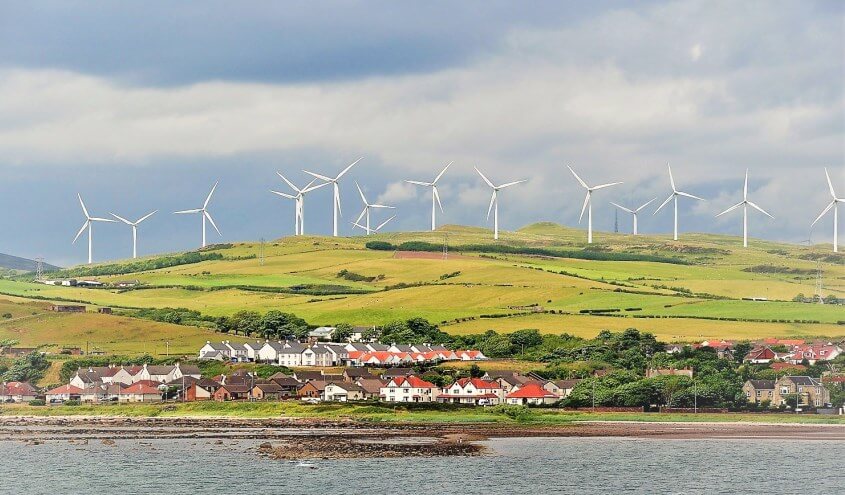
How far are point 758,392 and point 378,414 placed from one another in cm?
3416

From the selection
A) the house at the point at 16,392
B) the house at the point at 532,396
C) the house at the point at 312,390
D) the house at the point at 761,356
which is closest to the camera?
the house at the point at 532,396

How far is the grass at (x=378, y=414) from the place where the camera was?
108375 millimetres

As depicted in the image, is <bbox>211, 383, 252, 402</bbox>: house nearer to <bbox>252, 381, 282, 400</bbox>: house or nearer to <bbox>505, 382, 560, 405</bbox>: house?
<bbox>252, 381, 282, 400</bbox>: house

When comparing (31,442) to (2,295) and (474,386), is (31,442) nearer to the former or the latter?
(474,386)

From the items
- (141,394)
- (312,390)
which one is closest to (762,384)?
(312,390)

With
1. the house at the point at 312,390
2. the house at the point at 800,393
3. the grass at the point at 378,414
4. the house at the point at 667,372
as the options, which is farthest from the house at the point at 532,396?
the house at the point at 800,393

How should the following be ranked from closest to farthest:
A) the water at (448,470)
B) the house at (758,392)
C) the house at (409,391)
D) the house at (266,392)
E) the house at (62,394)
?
the water at (448,470) → the house at (758,392) → the house at (266,392) → the house at (62,394) → the house at (409,391)

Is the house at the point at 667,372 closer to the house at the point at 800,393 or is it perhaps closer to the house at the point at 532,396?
the house at the point at 800,393

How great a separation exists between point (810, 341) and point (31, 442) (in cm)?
8906

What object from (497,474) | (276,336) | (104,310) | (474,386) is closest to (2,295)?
(104,310)

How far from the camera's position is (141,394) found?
12812 cm

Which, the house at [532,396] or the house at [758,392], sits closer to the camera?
the house at [758,392]

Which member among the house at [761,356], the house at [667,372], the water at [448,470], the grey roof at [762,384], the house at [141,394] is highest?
the house at [761,356]

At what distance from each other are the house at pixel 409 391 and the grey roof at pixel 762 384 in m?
30.6
